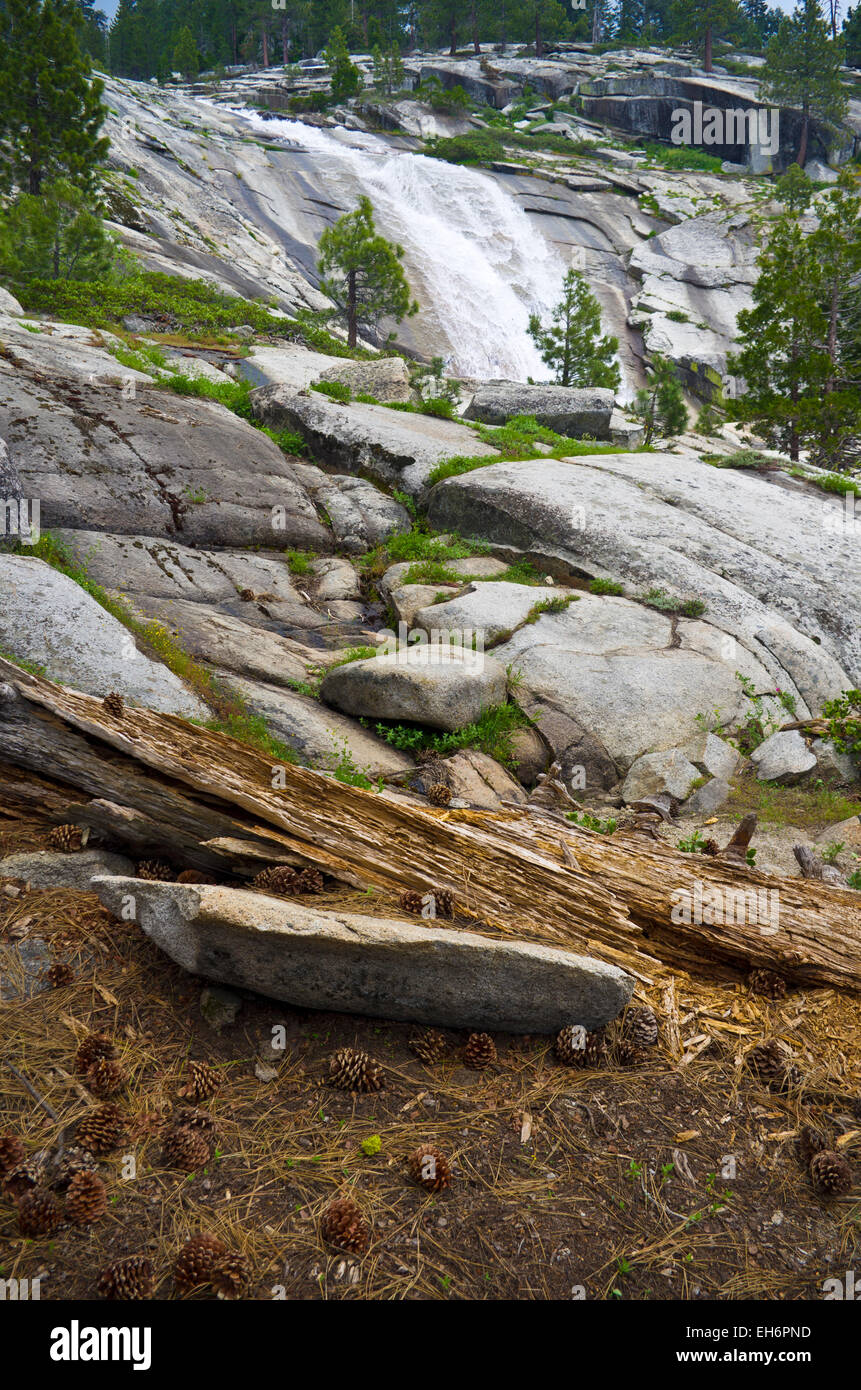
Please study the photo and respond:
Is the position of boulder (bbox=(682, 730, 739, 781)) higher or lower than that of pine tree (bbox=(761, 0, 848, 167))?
lower

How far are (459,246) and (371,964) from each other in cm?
5884

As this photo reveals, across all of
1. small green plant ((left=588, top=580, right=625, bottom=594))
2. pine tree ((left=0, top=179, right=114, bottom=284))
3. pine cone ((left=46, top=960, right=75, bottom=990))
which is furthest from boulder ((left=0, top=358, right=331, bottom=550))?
pine tree ((left=0, top=179, right=114, bottom=284))

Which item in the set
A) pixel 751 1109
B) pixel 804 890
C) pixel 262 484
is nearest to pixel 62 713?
pixel 751 1109

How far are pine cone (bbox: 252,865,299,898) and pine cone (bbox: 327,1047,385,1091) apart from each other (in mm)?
1067

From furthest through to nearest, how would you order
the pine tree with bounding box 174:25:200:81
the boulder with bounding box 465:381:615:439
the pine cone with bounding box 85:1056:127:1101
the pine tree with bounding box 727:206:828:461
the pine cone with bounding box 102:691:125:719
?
the pine tree with bounding box 174:25:200:81
the pine tree with bounding box 727:206:828:461
the boulder with bounding box 465:381:615:439
the pine cone with bounding box 102:691:125:719
the pine cone with bounding box 85:1056:127:1101

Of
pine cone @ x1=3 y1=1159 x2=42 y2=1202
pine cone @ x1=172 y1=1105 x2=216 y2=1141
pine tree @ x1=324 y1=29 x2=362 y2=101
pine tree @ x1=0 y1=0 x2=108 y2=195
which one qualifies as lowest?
pine cone @ x1=172 y1=1105 x2=216 y2=1141

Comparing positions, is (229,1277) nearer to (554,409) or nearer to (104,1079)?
(104,1079)

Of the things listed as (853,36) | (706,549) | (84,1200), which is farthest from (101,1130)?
(853,36)

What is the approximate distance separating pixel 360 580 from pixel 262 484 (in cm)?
275

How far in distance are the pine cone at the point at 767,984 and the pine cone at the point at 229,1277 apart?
353 centimetres

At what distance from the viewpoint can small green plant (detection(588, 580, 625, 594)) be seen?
39.9ft

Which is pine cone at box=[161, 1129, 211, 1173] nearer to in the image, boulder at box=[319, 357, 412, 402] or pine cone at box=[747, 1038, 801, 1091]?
pine cone at box=[747, 1038, 801, 1091]

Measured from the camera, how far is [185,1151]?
3406 mm

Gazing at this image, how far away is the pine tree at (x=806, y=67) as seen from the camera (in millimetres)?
73625
